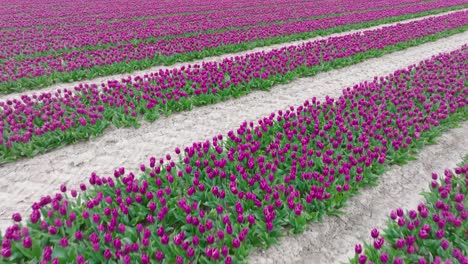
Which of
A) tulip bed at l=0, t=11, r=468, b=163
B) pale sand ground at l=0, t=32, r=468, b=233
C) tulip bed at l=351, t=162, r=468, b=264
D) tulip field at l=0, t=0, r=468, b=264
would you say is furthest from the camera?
tulip bed at l=0, t=11, r=468, b=163

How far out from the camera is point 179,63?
13.7 meters

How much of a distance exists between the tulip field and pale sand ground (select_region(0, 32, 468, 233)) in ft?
0.15

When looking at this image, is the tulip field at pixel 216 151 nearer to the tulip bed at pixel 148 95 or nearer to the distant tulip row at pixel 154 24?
the tulip bed at pixel 148 95

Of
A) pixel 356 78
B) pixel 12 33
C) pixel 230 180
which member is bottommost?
pixel 356 78

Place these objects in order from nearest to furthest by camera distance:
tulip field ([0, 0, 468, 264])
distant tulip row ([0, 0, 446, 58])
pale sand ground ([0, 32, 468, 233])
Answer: tulip field ([0, 0, 468, 264]), pale sand ground ([0, 32, 468, 233]), distant tulip row ([0, 0, 446, 58])

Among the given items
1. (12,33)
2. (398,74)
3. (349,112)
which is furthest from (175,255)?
(12,33)

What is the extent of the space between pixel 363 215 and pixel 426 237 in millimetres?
1065

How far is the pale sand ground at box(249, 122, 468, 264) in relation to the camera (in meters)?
4.25

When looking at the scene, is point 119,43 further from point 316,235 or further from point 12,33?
point 316,235

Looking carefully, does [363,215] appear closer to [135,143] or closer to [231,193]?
[231,193]

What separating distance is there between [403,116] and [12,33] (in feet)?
62.2

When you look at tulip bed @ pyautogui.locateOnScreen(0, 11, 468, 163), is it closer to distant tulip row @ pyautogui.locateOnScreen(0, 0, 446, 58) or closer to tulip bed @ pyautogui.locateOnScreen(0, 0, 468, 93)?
tulip bed @ pyautogui.locateOnScreen(0, 0, 468, 93)

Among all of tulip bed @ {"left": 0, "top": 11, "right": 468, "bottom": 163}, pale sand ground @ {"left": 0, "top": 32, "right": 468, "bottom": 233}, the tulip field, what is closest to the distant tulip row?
the tulip field

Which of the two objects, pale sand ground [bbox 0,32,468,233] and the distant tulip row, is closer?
pale sand ground [bbox 0,32,468,233]
